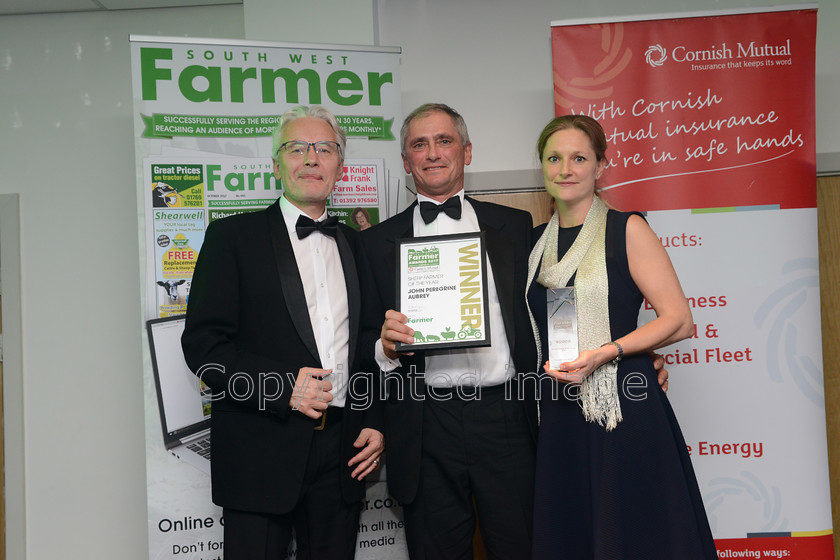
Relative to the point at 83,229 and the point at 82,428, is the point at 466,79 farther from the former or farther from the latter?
the point at 82,428

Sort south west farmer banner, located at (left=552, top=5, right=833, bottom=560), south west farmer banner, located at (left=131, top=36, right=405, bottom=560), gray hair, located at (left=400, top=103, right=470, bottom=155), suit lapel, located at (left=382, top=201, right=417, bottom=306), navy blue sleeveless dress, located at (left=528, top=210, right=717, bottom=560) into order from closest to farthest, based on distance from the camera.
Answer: navy blue sleeveless dress, located at (left=528, top=210, right=717, bottom=560)
suit lapel, located at (left=382, top=201, right=417, bottom=306)
gray hair, located at (left=400, top=103, right=470, bottom=155)
south west farmer banner, located at (left=131, top=36, right=405, bottom=560)
south west farmer banner, located at (left=552, top=5, right=833, bottom=560)

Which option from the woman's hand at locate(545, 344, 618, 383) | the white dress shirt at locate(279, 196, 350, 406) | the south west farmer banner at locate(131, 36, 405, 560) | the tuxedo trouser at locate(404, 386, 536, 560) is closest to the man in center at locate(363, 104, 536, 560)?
the tuxedo trouser at locate(404, 386, 536, 560)

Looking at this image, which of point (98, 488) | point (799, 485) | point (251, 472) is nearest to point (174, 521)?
point (251, 472)

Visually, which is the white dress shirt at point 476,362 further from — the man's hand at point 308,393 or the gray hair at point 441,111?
the gray hair at point 441,111

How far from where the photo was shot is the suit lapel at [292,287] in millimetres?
2014

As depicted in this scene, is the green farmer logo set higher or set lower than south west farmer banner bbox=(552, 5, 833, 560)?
higher

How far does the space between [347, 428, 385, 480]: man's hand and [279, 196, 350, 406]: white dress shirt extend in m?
0.14

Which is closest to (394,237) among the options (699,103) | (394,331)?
(394,331)

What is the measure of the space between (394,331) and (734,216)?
170 centimetres

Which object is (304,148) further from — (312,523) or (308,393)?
(312,523)

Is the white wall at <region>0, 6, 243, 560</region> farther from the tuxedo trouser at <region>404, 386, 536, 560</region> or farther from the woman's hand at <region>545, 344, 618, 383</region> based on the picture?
the woman's hand at <region>545, 344, 618, 383</region>

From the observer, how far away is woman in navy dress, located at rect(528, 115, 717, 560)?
1.77 meters

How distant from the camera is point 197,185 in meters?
2.56

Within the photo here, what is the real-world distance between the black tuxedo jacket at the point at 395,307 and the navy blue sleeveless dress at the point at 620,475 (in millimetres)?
95
